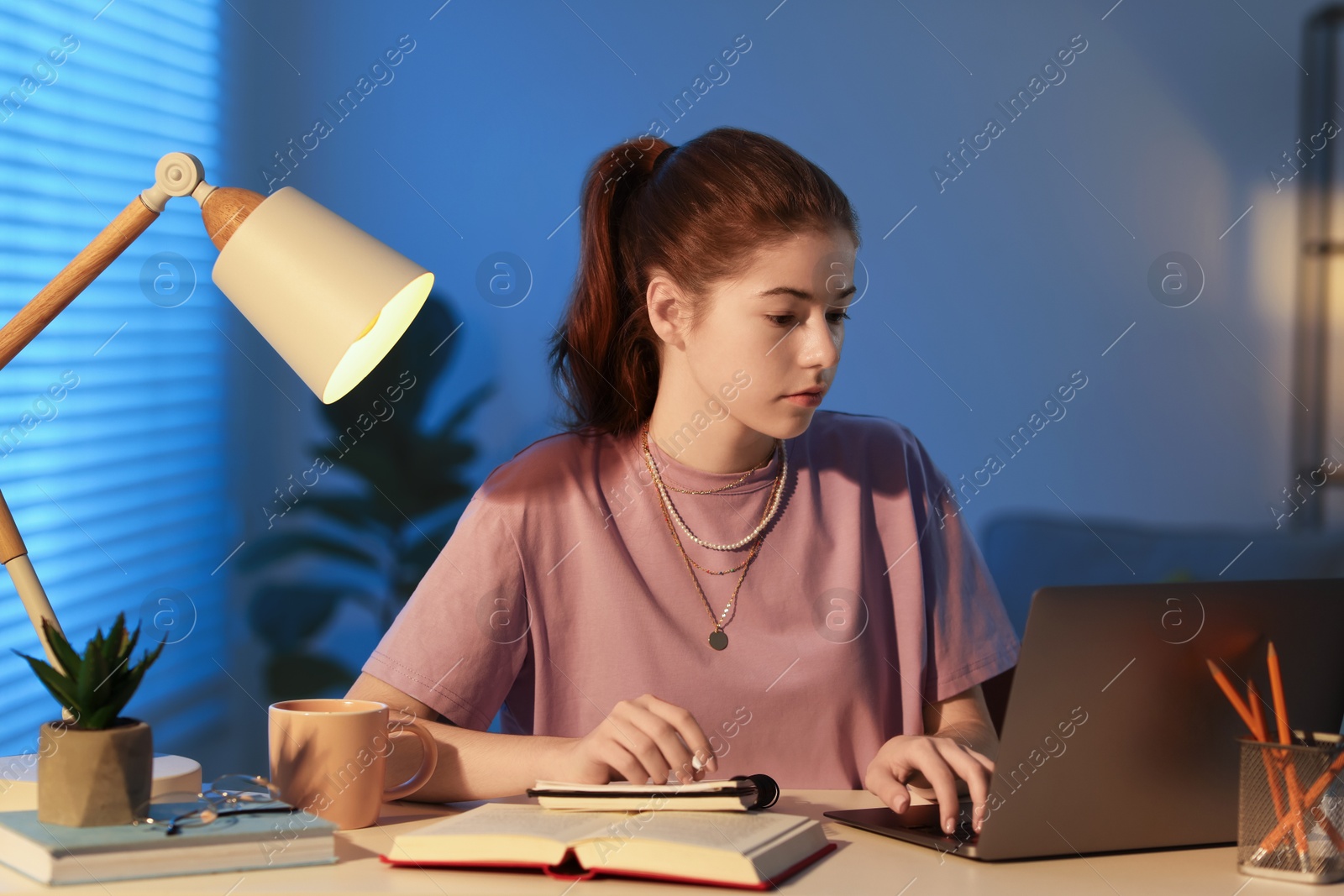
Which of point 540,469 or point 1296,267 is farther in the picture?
point 1296,267

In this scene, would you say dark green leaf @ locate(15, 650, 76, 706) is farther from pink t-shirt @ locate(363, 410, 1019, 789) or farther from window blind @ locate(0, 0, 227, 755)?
window blind @ locate(0, 0, 227, 755)

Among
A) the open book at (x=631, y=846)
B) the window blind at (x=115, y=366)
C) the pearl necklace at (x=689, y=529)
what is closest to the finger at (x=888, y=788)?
the open book at (x=631, y=846)

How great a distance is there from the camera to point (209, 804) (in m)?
0.88

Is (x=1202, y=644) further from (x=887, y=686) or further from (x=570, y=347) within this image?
(x=570, y=347)

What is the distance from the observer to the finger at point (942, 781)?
94cm

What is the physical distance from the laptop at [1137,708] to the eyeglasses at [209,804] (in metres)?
0.50

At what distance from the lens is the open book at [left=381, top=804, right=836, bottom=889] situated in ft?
2.63

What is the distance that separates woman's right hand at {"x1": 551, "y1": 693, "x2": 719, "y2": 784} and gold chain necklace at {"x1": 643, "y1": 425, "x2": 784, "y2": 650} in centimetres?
40

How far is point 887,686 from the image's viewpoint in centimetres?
148

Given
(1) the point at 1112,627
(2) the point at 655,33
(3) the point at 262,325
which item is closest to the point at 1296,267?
(2) the point at 655,33

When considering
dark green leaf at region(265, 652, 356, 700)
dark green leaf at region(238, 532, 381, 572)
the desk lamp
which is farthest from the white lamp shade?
dark green leaf at region(265, 652, 356, 700)

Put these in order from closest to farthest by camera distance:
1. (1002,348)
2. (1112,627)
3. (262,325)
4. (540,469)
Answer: (1112,627) → (262,325) → (540,469) → (1002,348)

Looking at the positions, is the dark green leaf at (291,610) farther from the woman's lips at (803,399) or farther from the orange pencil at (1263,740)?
the orange pencil at (1263,740)

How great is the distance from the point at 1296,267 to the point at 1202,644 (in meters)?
2.14
